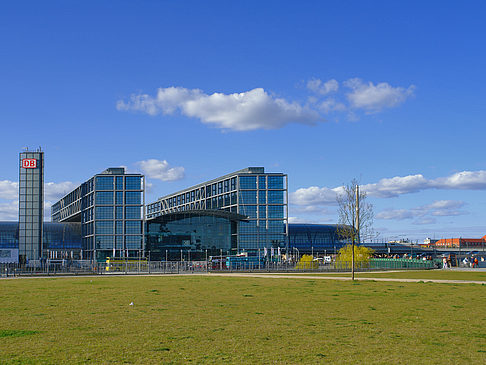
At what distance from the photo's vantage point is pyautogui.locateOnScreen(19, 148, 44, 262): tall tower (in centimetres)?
12544

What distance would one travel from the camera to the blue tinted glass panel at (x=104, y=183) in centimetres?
14175

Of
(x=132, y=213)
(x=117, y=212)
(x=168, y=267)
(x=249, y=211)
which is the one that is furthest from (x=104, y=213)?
(x=168, y=267)

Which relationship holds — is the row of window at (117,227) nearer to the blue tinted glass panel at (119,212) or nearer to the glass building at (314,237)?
the blue tinted glass panel at (119,212)

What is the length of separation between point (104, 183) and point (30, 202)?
21136mm

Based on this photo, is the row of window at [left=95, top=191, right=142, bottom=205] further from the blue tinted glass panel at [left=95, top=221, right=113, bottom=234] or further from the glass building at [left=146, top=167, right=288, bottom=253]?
the glass building at [left=146, top=167, right=288, bottom=253]

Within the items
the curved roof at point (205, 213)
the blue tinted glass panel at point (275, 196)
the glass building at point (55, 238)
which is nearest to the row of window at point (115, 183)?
the curved roof at point (205, 213)

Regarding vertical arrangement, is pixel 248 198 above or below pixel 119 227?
above

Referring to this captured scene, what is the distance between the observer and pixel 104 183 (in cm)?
14212

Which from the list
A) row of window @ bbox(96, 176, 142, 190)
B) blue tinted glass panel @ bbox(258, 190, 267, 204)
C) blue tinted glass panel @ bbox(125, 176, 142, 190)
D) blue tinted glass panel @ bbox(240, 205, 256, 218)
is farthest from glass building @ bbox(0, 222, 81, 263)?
blue tinted glass panel @ bbox(258, 190, 267, 204)

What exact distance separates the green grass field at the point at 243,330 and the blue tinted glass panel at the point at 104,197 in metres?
118

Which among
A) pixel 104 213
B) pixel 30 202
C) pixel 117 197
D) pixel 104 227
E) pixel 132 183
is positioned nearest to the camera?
pixel 30 202

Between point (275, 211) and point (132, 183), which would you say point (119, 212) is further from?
point (275, 211)

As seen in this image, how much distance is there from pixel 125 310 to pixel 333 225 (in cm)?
18124

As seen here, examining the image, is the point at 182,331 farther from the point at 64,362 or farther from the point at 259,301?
Answer: the point at 259,301
